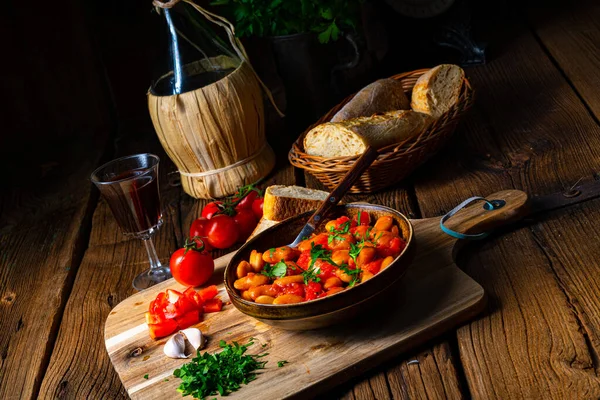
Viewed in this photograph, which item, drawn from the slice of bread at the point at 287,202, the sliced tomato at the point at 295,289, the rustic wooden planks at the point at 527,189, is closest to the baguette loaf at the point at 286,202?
the slice of bread at the point at 287,202

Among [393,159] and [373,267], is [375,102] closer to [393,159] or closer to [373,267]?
[393,159]

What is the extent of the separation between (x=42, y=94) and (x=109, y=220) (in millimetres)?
1121

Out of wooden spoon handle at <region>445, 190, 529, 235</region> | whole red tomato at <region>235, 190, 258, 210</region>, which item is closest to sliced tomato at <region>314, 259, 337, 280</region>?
wooden spoon handle at <region>445, 190, 529, 235</region>

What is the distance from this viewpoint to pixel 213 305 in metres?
1.97

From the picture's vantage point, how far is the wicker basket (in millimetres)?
2305

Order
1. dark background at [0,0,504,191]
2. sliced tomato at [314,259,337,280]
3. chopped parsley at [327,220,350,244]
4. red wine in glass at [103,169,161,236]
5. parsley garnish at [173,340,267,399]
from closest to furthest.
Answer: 1. parsley garnish at [173,340,267,399]
2. sliced tomato at [314,259,337,280]
3. chopped parsley at [327,220,350,244]
4. red wine in glass at [103,169,161,236]
5. dark background at [0,0,504,191]

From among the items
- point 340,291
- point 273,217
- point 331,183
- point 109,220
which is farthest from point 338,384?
point 109,220

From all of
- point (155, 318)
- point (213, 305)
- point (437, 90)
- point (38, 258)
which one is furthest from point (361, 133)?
point (38, 258)

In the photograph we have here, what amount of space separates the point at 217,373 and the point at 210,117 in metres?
1.14

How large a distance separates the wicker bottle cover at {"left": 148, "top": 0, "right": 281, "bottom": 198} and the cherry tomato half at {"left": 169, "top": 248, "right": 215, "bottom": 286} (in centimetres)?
65

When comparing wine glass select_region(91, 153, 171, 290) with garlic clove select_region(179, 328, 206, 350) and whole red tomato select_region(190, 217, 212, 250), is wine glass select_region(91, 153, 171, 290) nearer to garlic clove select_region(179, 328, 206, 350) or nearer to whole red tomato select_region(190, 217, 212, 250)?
whole red tomato select_region(190, 217, 212, 250)

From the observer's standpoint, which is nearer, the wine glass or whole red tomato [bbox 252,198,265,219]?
the wine glass

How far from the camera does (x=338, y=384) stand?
1.65m

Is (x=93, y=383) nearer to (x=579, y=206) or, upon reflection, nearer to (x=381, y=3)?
(x=579, y=206)
